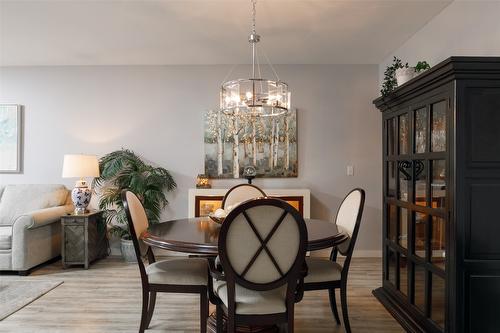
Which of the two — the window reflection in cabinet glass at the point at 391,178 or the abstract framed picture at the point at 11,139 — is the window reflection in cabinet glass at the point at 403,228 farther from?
the abstract framed picture at the point at 11,139

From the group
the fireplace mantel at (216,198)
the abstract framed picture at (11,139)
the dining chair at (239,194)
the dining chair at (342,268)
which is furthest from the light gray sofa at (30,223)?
the dining chair at (342,268)

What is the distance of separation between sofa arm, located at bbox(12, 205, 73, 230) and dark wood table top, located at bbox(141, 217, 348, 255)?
6.35ft

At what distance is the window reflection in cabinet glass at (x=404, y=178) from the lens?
8.49 feet

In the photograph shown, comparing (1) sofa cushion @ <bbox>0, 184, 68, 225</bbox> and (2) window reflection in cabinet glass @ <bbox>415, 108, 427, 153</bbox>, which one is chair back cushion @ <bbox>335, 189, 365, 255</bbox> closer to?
(2) window reflection in cabinet glass @ <bbox>415, 108, 427, 153</bbox>

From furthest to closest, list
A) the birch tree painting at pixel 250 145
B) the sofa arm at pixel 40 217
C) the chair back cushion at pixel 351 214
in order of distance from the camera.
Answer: the birch tree painting at pixel 250 145, the sofa arm at pixel 40 217, the chair back cushion at pixel 351 214

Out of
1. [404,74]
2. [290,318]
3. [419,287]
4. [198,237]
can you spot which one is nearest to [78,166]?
[198,237]

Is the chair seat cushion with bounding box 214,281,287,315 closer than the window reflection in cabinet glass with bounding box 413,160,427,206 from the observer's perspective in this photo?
Yes

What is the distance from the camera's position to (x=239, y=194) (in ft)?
10.9

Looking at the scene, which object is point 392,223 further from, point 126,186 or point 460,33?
point 126,186

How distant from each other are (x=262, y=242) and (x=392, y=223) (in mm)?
1548

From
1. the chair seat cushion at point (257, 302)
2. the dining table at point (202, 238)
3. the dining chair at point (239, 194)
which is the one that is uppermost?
the dining chair at point (239, 194)

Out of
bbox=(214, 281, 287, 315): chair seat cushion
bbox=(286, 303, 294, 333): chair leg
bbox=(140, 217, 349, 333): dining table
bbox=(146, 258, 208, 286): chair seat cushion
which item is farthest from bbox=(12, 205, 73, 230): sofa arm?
bbox=(286, 303, 294, 333): chair leg

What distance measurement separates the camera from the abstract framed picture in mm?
4715

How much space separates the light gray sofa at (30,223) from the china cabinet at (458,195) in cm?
362
